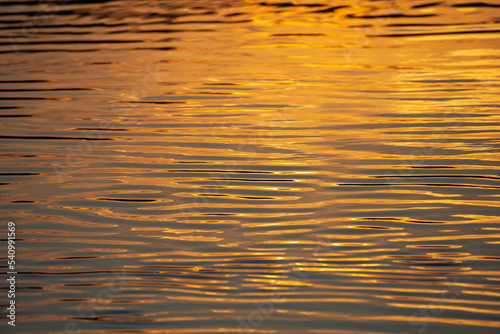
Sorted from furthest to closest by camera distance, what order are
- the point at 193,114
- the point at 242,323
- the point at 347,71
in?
the point at 347,71 → the point at 193,114 → the point at 242,323

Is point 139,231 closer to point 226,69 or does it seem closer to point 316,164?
point 316,164

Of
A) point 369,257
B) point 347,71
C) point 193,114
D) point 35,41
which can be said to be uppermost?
point 35,41

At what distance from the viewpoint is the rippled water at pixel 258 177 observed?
11.5 feet

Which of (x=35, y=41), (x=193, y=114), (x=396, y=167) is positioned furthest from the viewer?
(x=35, y=41)

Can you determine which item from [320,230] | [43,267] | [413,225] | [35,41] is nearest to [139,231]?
[43,267]

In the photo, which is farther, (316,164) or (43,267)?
(316,164)

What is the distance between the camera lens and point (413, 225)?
4.17 meters

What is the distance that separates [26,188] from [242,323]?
7.85ft

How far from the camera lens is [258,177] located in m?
4.92

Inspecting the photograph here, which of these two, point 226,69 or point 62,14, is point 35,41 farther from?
point 226,69

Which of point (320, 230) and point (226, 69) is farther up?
point (226, 69)

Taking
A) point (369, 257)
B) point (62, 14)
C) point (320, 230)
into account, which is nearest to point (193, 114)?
point (320, 230)

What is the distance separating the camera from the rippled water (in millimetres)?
3502

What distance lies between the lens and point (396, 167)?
4.91 meters
